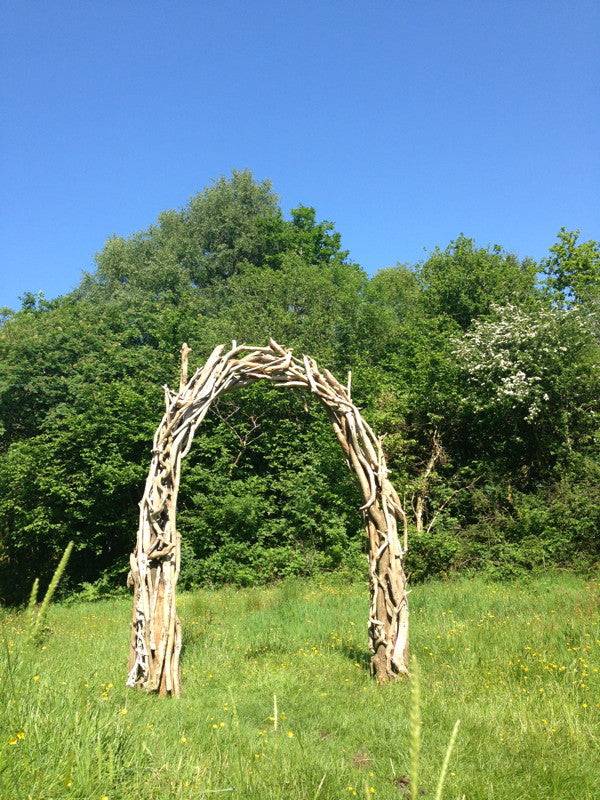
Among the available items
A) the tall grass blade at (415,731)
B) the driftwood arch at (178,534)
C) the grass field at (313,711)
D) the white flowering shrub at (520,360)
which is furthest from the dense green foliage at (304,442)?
the tall grass blade at (415,731)

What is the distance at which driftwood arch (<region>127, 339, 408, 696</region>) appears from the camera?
5.31 meters

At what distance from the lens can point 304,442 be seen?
16.1 meters

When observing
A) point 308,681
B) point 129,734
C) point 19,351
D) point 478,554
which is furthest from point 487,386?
point 129,734

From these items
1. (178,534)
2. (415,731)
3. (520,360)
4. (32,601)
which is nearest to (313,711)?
(178,534)

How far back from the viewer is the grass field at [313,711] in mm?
2322

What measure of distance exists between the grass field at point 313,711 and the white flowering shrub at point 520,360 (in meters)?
6.35

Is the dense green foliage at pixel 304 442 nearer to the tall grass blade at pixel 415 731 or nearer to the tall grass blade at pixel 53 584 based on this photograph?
the tall grass blade at pixel 53 584

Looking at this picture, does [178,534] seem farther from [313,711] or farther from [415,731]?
[415,731]

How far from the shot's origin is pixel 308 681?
5.51 m

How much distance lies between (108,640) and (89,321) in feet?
45.6

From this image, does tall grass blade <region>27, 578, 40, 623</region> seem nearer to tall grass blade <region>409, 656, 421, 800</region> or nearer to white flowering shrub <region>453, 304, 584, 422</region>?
tall grass blade <region>409, 656, 421, 800</region>

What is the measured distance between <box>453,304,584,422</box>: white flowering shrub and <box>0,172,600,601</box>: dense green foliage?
0.05 metres

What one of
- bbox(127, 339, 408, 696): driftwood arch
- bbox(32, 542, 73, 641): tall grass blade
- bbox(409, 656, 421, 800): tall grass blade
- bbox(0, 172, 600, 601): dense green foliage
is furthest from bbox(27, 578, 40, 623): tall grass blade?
bbox(0, 172, 600, 601): dense green foliage

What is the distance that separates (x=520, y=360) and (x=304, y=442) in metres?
5.18
